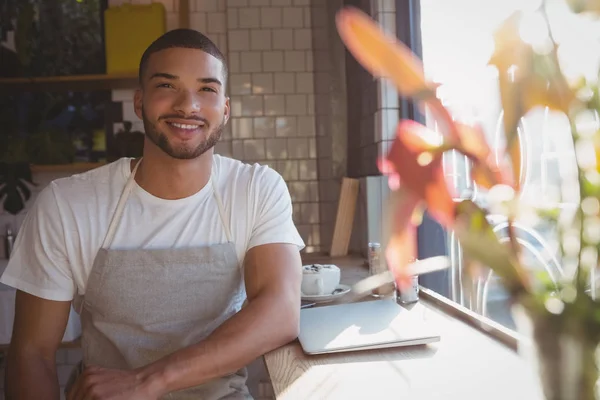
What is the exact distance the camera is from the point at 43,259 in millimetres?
1221

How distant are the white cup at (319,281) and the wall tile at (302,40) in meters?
1.50

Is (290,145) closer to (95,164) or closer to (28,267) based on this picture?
(95,164)

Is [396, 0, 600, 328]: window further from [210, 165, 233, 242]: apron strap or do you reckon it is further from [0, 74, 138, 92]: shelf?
[0, 74, 138, 92]: shelf

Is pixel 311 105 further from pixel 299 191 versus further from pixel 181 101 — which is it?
pixel 181 101

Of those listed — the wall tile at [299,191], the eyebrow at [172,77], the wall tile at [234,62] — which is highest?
the wall tile at [234,62]

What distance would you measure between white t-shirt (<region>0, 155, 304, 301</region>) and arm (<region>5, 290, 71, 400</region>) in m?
0.03

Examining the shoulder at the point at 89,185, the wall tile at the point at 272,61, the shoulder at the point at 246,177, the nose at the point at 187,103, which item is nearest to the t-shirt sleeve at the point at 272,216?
the shoulder at the point at 246,177

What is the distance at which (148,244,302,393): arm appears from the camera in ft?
3.38

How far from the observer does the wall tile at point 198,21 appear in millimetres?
2656

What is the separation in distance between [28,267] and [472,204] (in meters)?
1.17

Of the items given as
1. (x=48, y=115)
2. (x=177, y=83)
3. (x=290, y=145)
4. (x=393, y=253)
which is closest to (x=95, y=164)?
(x=48, y=115)

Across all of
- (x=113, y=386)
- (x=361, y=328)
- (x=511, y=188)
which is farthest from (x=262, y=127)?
(x=511, y=188)

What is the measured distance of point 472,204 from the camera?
0.28 m

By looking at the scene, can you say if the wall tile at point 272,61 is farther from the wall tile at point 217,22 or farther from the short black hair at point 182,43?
the short black hair at point 182,43
